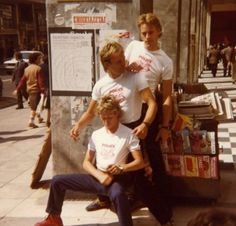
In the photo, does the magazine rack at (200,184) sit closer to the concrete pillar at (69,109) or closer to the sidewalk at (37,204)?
the sidewalk at (37,204)

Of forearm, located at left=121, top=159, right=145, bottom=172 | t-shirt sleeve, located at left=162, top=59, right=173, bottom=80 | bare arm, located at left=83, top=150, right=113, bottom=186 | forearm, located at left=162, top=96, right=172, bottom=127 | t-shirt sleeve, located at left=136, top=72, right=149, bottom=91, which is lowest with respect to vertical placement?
bare arm, located at left=83, top=150, right=113, bottom=186

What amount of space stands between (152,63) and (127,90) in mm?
369

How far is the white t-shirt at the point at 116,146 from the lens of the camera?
381 cm

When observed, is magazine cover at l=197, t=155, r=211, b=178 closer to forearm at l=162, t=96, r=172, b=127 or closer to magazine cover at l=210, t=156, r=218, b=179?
magazine cover at l=210, t=156, r=218, b=179

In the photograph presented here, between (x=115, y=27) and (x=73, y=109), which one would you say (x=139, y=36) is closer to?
(x=115, y=27)

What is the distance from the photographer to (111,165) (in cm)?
379

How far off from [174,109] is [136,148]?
3.13 ft

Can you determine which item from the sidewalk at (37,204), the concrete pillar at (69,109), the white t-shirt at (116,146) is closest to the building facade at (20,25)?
the sidewalk at (37,204)

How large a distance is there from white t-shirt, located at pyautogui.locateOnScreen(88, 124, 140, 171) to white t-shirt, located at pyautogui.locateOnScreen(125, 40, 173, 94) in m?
0.56

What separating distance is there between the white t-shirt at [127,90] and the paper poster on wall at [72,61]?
26.4 inches

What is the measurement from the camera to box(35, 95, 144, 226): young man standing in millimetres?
3697

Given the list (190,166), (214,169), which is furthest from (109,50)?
(214,169)

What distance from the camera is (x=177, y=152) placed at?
452 centimetres

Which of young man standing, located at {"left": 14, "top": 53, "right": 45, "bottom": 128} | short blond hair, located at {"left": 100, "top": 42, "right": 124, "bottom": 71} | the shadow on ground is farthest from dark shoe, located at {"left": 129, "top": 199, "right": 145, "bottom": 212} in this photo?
the shadow on ground
